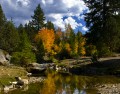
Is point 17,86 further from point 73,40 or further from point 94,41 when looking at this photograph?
point 73,40

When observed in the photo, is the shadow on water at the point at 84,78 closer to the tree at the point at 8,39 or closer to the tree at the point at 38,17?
the tree at the point at 8,39

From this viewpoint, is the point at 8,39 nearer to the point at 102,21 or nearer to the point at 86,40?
the point at 86,40

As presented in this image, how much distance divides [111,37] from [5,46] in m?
55.4

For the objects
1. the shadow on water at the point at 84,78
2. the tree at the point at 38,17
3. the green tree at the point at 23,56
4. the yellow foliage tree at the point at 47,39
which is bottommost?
the shadow on water at the point at 84,78

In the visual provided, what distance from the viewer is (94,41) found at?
6644 centimetres

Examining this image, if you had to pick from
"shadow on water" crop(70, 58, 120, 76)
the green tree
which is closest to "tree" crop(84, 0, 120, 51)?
"shadow on water" crop(70, 58, 120, 76)

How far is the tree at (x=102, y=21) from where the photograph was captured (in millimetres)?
62844

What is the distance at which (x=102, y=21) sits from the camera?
211 ft

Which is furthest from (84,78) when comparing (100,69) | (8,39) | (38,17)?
(38,17)

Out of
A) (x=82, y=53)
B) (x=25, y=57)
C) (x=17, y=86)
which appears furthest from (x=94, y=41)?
(x=82, y=53)

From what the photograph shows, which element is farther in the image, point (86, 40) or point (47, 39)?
point (47, 39)

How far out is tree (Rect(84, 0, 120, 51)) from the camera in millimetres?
62844

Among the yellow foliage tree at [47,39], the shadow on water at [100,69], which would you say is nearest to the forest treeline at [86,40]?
the yellow foliage tree at [47,39]

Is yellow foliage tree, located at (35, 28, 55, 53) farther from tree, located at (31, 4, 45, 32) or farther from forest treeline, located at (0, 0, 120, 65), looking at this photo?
tree, located at (31, 4, 45, 32)
